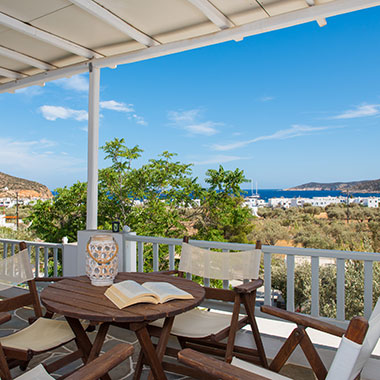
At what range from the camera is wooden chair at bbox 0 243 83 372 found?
2037mm

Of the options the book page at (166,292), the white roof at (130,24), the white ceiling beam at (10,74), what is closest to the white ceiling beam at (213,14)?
the white roof at (130,24)

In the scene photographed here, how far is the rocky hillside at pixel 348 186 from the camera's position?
21469 millimetres

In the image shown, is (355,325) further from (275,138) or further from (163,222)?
(275,138)

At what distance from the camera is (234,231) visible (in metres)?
12.2

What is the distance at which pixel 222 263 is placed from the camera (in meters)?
2.92

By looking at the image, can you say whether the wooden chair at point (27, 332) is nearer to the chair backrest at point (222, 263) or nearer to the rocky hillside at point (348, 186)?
the chair backrest at point (222, 263)

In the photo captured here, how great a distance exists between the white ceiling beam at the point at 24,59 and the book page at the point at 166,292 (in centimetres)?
309

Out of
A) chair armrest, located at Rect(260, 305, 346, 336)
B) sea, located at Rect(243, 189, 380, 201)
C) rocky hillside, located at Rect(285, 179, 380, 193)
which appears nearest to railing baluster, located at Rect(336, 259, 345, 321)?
chair armrest, located at Rect(260, 305, 346, 336)

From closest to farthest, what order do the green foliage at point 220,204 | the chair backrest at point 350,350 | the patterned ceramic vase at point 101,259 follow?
the chair backrest at point 350,350
the patterned ceramic vase at point 101,259
the green foliage at point 220,204

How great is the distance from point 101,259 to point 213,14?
6.90ft

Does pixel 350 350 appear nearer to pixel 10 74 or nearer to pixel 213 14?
pixel 213 14

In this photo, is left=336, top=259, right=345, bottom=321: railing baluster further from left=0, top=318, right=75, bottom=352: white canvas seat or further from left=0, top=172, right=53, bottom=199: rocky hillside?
left=0, top=172, right=53, bottom=199: rocky hillside

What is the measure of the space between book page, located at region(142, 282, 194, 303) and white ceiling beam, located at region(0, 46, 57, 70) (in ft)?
10.1

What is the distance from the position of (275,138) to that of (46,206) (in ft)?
62.8
